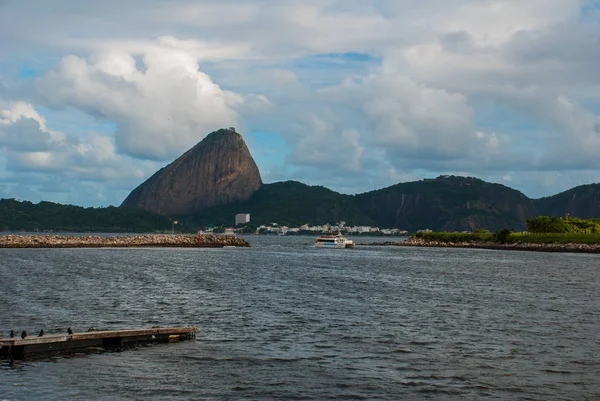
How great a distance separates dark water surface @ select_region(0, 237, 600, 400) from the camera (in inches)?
964

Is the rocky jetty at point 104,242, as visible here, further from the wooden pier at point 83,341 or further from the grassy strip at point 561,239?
the wooden pier at point 83,341

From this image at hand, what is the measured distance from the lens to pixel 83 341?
30.9 metres

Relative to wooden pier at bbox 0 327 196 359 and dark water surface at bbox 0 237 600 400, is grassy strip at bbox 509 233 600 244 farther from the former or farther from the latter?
wooden pier at bbox 0 327 196 359

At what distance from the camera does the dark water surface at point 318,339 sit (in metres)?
24.5

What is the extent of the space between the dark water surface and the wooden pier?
3.58 ft

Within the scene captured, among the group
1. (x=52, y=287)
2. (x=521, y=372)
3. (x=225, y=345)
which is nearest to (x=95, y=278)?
(x=52, y=287)

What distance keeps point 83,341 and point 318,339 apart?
11.8 m

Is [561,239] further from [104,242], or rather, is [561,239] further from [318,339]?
[318,339]

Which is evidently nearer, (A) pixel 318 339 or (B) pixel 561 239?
(A) pixel 318 339

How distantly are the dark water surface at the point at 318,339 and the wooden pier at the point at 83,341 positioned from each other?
3.58ft

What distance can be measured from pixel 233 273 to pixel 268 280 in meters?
11.8

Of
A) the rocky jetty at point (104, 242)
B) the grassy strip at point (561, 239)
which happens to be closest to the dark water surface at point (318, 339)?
the rocky jetty at point (104, 242)

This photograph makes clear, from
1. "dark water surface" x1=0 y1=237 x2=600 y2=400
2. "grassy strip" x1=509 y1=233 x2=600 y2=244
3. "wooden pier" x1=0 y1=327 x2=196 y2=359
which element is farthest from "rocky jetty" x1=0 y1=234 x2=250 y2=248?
"wooden pier" x1=0 y1=327 x2=196 y2=359

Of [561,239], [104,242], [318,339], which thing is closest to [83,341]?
[318,339]
